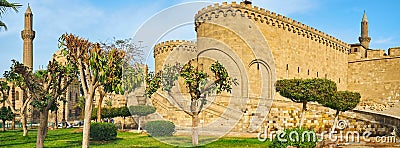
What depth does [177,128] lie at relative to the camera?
22.3 m

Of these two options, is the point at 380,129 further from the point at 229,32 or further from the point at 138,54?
the point at 138,54

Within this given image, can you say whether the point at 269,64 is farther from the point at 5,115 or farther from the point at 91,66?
the point at 5,115

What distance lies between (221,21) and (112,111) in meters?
10.4

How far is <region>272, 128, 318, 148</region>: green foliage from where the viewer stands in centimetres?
1194

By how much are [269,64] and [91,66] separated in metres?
17.3

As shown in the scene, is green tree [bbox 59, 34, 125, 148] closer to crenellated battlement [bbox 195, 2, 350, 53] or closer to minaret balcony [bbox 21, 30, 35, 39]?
crenellated battlement [bbox 195, 2, 350, 53]

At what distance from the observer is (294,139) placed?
12.0m

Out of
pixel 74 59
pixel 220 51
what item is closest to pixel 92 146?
pixel 74 59

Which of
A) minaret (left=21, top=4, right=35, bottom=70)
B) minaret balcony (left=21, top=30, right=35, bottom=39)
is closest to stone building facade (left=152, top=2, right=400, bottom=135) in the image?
minaret (left=21, top=4, right=35, bottom=70)

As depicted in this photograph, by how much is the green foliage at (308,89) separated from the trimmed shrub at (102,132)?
7.87 meters

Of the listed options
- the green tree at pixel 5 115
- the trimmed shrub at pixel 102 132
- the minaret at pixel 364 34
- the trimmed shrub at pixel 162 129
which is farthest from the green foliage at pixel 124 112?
the minaret at pixel 364 34

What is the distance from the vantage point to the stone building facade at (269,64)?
71.9ft

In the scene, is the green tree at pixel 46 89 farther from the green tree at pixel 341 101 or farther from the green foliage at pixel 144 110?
the green tree at pixel 341 101

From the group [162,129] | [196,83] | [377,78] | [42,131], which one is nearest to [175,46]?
[162,129]
